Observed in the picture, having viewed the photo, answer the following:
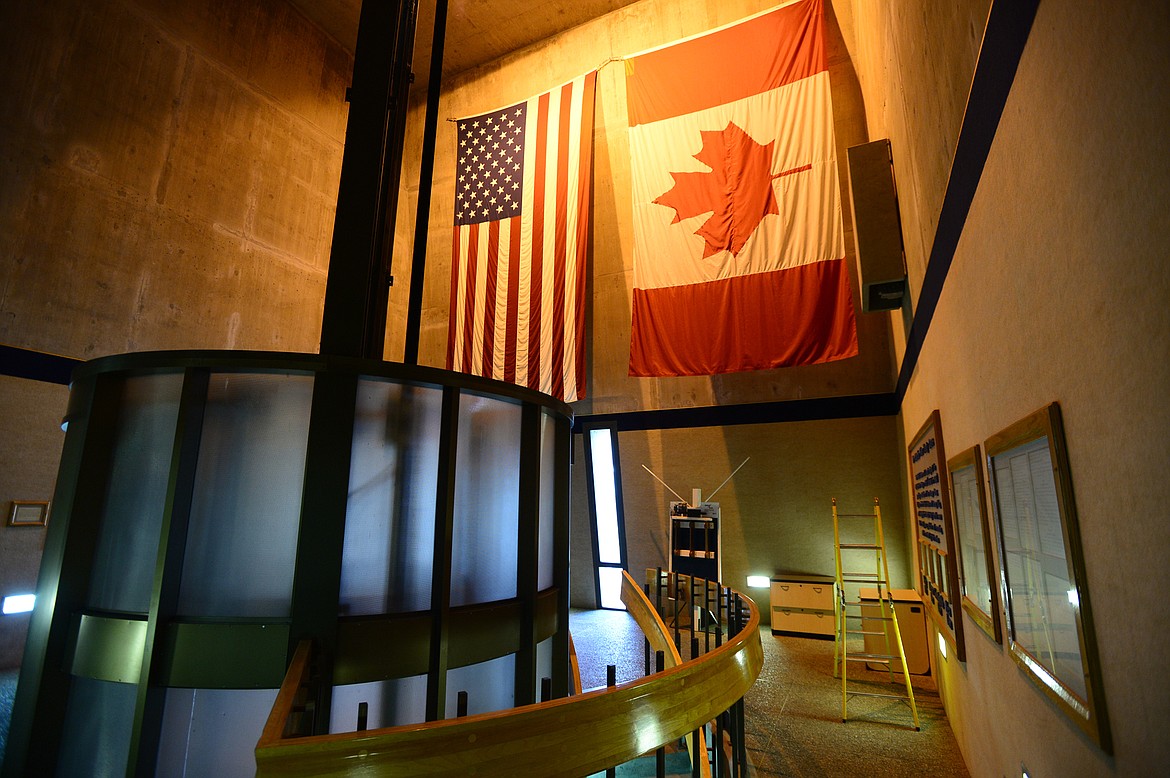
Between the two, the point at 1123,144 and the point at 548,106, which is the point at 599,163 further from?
the point at 1123,144

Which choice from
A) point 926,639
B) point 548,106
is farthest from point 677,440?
point 548,106

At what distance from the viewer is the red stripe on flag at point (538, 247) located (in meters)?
7.29

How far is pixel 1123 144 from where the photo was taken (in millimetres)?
878

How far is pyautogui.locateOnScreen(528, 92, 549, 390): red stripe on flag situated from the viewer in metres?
7.29

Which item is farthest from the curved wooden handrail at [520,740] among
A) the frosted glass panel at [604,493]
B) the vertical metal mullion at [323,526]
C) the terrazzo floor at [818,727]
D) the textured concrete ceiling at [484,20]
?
the textured concrete ceiling at [484,20]

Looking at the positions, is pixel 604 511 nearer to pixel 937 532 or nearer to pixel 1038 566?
pixel 937 532

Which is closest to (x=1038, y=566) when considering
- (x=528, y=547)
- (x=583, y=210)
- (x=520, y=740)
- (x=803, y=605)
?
(x=520, y=740)

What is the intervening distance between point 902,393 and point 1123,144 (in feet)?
16.8

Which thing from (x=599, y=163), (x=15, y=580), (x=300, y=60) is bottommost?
(x=15, y=580)

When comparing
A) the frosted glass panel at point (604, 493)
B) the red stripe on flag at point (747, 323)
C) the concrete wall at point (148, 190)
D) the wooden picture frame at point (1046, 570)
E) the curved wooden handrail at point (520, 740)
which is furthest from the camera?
the frosted glass panel at point (604, 493)

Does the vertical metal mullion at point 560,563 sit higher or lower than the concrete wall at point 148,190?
lower

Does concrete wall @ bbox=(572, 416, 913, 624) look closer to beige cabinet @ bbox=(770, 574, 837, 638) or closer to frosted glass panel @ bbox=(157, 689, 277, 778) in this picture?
beige cabinet @ bbox=(770, 574, 837, 638)

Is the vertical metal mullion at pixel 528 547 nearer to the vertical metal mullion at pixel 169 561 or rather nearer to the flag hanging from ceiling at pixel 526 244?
the vertical metal mullion at pixel 169 561

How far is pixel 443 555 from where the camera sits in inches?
75.1
